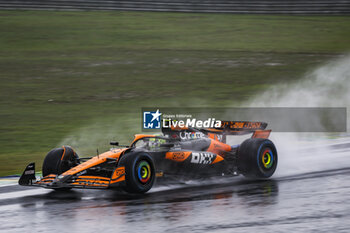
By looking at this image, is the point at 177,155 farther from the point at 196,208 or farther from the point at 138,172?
the point at 196,208

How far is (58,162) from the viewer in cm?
970

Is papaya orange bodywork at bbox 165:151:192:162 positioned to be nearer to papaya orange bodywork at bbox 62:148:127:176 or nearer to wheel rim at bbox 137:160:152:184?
wheel rim at bbox 137:160:152:184

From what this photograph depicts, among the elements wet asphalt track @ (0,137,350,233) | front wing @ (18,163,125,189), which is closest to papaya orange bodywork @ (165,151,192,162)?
wet asphalt track @ (0,137,350,233)

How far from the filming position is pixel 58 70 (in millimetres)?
23688

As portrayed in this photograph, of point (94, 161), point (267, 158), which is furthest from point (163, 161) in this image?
point (267, 158)

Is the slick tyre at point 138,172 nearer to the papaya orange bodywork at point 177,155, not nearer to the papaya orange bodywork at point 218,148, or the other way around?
the papaya orange bodywork at point 177,155

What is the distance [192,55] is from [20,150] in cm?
1330

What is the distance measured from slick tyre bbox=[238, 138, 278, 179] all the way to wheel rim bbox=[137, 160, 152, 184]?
1917 mm

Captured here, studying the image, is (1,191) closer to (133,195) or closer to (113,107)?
(133,195)

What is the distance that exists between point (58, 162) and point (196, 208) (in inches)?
110

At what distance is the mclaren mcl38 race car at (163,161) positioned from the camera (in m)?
8.94

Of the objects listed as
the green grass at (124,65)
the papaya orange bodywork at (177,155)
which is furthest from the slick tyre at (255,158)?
the green grass at (124,65)

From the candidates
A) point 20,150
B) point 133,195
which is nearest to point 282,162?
point 133,195

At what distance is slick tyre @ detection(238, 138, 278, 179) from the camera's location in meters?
10.1
